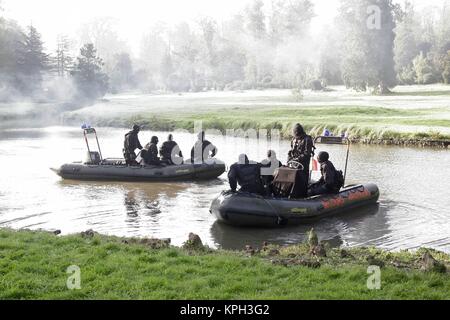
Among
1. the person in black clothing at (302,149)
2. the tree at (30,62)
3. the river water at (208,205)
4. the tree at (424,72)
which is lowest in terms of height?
the river water at (208,205)

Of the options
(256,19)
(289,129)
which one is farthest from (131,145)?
(256,19)

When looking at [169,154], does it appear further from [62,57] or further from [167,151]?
[62,57]

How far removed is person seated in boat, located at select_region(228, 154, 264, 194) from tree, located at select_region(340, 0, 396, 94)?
139ft

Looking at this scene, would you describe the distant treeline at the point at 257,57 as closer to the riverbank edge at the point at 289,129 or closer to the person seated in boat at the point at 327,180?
the riverbank edge at the point at 289,129

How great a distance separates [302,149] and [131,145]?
24.5 ft

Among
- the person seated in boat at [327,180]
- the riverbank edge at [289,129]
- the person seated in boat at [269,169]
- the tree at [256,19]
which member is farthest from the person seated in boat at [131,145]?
the tree at [256,19]

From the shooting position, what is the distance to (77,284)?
24.5ft

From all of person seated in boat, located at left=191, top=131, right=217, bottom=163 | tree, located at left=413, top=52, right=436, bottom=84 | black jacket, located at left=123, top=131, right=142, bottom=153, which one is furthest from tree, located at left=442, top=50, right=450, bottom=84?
black jacket, located at left=123, top=131, right=142, bottom=153

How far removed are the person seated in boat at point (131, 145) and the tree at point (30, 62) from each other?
4782 cm

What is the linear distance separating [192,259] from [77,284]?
1917mm

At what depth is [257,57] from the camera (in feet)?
220

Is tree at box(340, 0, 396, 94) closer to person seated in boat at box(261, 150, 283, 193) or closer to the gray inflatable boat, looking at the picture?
person seated in boat at box(261, 150, 283, 193)

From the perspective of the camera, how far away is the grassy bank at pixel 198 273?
722 centimetres
